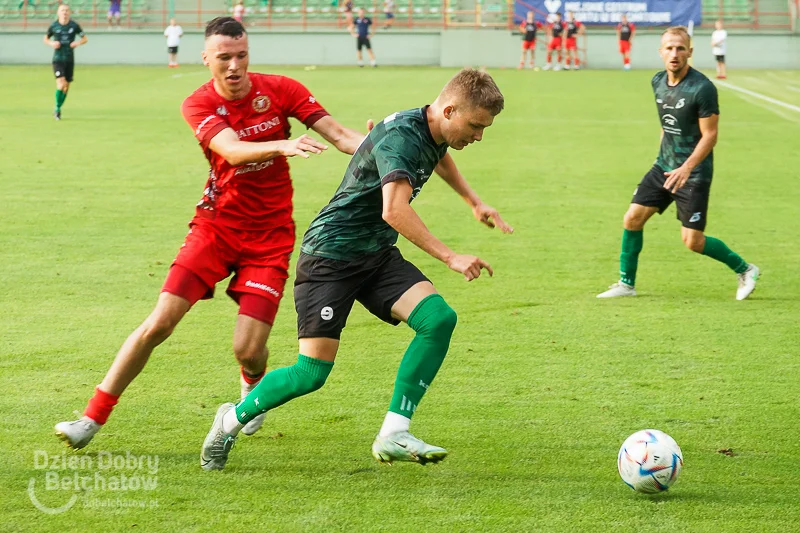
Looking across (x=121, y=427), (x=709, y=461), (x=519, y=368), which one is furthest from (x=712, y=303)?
(x=121, y=427)

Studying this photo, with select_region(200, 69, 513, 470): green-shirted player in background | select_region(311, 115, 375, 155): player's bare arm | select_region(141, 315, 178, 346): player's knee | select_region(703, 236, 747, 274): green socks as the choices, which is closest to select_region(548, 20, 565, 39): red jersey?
select_region(703, 236, 747, 274): green socks

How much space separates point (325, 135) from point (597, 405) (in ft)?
7.32

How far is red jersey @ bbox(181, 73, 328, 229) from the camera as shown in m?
5.49

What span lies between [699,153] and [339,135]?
4.08m

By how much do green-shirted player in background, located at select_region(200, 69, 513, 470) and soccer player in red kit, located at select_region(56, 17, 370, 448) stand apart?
1.20 feet

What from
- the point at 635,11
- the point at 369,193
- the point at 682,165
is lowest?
the point at 682,165

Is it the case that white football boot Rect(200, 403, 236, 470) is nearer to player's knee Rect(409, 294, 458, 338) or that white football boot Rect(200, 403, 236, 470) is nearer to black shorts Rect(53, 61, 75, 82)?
player's knee Rect(409, 294, 458, 338)

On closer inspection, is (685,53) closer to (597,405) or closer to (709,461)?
(597,405)

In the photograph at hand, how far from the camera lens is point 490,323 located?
8.14m

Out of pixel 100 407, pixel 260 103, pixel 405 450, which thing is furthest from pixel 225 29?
pixel 405 450

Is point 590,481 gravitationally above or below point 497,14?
below

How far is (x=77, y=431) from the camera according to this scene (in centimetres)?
520

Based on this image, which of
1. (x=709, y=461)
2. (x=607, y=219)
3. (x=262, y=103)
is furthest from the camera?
(x=607, y=219)

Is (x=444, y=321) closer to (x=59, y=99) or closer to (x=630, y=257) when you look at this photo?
(x=630, y=257)
